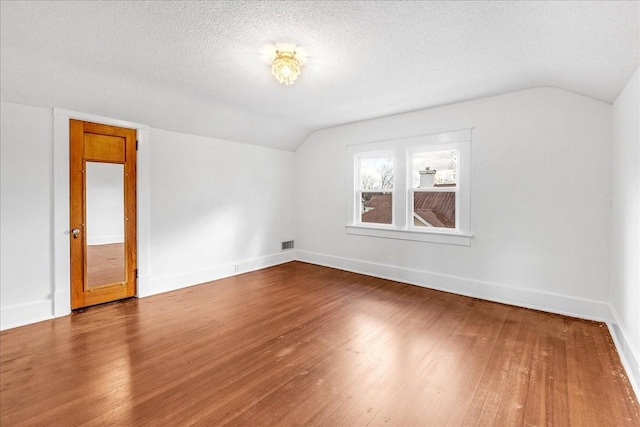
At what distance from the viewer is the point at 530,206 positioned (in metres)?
3.59

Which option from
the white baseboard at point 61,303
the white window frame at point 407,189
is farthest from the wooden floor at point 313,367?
the white window frame at point 407,189

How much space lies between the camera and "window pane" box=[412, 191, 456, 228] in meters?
4.33

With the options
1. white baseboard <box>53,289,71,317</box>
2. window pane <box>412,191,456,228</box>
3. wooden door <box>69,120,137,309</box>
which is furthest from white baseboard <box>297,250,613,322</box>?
white baseboard <box>53,289,71,317</box>

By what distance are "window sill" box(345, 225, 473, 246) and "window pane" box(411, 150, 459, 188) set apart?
758mm

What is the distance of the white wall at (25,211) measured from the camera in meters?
3.07

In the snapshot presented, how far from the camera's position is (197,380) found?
219cm

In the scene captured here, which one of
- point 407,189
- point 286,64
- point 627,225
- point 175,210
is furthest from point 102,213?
point 627,225

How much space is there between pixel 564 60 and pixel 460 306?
9.31ft

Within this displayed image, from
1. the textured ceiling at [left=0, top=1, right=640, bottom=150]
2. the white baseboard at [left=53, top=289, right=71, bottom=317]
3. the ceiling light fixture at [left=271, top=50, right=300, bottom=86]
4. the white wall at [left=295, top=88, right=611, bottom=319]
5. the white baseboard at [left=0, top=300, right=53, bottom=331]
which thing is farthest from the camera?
the white baseboard at [left=53, top=289, right=71, bottom=317]

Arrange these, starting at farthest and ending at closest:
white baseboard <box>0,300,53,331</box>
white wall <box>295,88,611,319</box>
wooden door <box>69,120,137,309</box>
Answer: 1. wooden door <box>69,120,137,309</box>
2. white wall <box>295,88,611,319</box>
3. white baseboard <box>0,300,53,331</box>

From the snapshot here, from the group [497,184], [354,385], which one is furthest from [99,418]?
[497,184]

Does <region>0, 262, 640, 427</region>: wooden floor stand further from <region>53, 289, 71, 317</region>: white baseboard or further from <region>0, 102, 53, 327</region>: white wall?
<region>0, 102, 53, 327</region>: white wall

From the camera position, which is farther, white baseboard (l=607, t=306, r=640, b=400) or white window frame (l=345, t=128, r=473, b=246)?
white window frame (l=345, t=128, r=473, b=246)

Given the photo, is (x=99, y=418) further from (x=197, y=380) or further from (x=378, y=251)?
(x=378, y=251)
